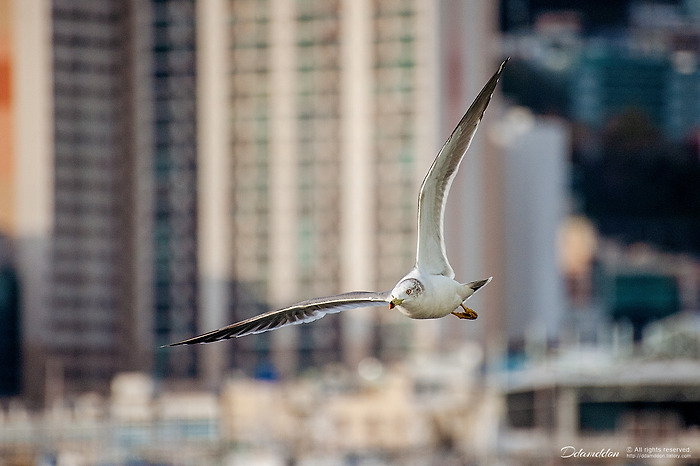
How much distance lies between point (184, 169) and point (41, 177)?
13.9 meters

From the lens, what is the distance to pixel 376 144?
593 ft

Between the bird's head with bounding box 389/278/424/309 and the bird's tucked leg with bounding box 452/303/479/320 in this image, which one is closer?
the bird's head with bounding box 389/278/424/309

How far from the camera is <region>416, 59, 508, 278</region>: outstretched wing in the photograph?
102 feet

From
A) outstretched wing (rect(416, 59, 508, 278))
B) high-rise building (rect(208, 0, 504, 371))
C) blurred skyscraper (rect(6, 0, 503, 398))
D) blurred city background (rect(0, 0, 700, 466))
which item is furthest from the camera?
blurred skyscraper (rect(6, 0, 503, 398))

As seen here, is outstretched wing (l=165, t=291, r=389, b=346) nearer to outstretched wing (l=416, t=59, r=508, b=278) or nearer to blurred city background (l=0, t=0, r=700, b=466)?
outstretched wing (l=416, t=59, r=508, b=278)

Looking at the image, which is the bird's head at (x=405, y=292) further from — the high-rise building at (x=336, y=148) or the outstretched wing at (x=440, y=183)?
the high-rise building at (x=336, y=148)

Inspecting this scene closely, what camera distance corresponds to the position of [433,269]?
3188 cm

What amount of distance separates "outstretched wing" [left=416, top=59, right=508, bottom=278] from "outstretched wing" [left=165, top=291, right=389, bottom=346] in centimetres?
109

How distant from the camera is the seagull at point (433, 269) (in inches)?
1212

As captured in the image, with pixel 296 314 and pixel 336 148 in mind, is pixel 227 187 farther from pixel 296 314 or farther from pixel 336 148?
pixel 296 314

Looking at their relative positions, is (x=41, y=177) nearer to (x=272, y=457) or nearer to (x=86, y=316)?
(x=86, y=316)

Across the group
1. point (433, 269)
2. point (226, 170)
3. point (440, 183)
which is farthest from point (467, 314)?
point (226, 170)

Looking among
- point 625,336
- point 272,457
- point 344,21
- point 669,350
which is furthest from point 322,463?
point 344,21

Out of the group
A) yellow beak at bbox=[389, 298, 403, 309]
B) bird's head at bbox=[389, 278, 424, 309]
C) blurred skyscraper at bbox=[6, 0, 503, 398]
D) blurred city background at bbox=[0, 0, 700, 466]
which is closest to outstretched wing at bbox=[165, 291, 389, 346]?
bird's head at bbox=[389, 278, 424, 309]
